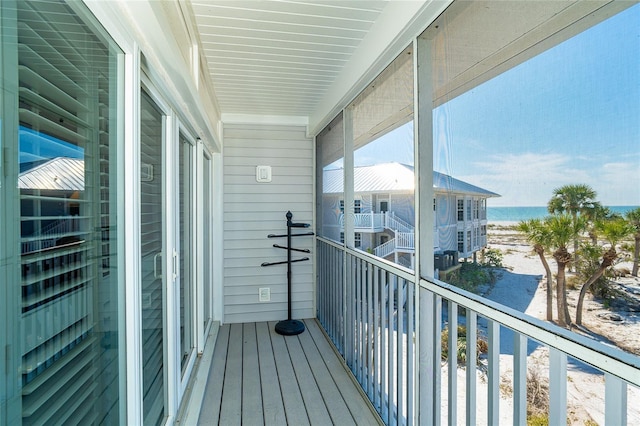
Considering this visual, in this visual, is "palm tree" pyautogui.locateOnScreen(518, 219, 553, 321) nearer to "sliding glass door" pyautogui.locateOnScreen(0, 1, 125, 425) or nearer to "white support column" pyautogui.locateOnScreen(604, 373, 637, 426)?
"white support column" pyautogui.locateOnScreen(604, 373, 637, 426)

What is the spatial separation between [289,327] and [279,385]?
1030 millimetres

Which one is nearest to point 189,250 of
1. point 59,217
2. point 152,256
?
point 152,256

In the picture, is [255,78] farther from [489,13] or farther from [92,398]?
[92,398]

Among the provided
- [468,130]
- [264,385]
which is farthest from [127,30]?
[264,385]

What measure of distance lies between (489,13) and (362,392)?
2.33 metres

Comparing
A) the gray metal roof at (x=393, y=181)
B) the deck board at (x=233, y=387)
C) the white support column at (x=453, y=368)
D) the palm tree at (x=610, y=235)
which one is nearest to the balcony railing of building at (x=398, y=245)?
the gray metal roof at (x=393, y=181)

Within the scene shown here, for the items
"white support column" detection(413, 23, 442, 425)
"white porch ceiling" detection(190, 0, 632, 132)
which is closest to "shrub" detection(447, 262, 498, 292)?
"white support column" detection(413, 23, 442, 425)

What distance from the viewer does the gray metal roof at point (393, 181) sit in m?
1.27

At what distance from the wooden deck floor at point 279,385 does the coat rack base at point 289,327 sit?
2.1 inches

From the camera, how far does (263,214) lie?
3.91m

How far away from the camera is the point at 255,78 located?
281 cm

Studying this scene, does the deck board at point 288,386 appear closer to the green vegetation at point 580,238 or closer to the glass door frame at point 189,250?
the glass door frame at point 189,250

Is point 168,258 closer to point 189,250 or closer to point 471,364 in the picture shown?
point 189,250

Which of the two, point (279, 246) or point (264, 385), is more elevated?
point (279, 246)
